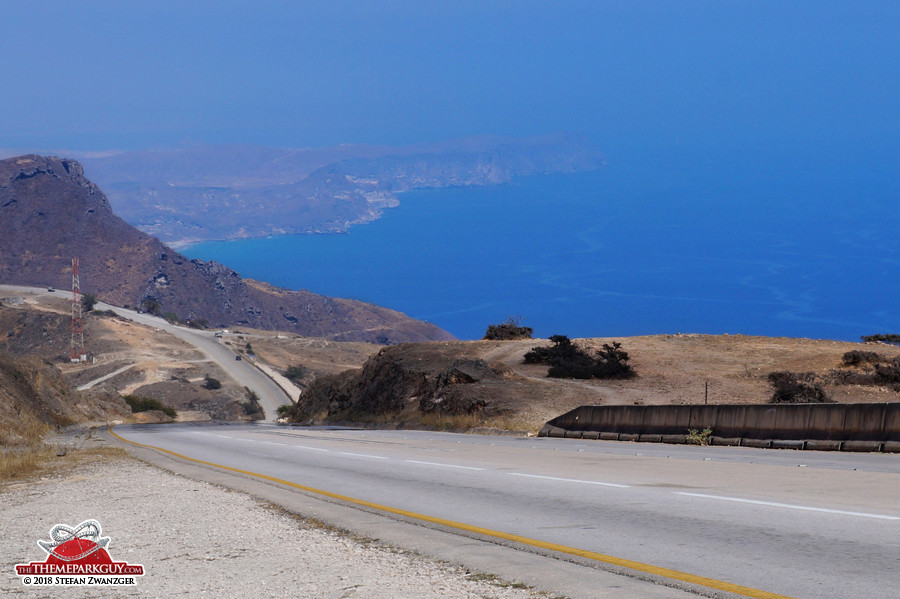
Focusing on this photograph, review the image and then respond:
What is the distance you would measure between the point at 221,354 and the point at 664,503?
121 metres

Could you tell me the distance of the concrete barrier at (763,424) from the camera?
1681 centimetres

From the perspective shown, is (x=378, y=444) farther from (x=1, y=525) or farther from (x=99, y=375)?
(x=99, y=375)

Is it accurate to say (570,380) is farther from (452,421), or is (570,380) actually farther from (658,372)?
(452,421)

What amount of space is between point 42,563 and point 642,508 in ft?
19.5

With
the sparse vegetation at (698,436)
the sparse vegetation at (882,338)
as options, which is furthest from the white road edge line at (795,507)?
the sparse vegetation at (882,338)

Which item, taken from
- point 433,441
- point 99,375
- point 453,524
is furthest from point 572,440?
point 99,375

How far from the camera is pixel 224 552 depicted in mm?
8312

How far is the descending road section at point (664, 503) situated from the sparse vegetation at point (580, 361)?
59.3ft

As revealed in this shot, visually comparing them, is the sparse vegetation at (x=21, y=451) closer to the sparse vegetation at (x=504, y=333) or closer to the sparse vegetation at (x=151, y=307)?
the sparse vegetation at (x=504, y=333)

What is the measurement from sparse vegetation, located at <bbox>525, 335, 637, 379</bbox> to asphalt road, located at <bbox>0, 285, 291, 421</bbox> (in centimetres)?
4788

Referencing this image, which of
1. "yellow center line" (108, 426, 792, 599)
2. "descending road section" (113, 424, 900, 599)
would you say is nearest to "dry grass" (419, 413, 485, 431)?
"descending road section" (113, 424, 900, 599)

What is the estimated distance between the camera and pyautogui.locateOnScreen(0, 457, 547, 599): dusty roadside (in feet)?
22.6

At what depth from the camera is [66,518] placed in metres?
10.5

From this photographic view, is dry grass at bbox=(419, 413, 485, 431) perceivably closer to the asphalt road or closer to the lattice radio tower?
the asphalt road
